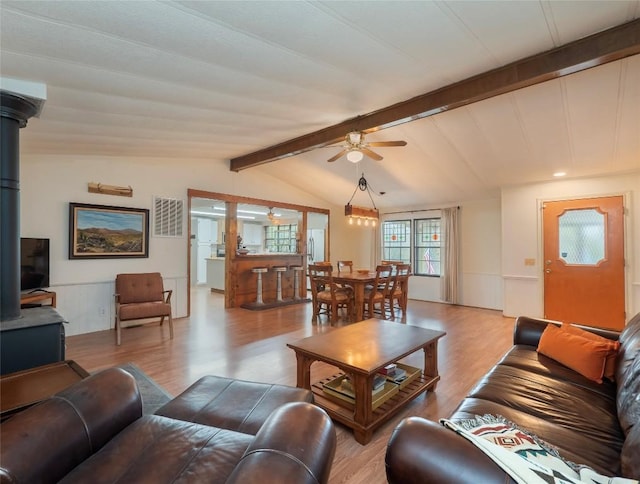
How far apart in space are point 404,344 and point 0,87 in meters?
3.26

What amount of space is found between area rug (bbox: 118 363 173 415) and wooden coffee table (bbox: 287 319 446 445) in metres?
1.12

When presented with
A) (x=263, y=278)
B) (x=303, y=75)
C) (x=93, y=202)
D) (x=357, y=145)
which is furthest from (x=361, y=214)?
(x=93, y=202)

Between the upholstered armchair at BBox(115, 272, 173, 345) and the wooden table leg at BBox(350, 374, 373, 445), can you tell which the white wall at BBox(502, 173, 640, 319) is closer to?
the wooden table leg at BBox(350, 374, 373, 445)

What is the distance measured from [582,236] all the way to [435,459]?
17.6 ft

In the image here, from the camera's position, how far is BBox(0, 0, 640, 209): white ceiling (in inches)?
64.9

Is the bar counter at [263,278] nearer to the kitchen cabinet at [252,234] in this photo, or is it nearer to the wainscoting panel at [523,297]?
the wainscoting panel at [523,297]

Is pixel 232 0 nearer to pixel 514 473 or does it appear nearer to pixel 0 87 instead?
pixel 0 87

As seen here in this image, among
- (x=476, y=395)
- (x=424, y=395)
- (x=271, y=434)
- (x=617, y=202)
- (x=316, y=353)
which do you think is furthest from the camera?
(x=617, y=202)

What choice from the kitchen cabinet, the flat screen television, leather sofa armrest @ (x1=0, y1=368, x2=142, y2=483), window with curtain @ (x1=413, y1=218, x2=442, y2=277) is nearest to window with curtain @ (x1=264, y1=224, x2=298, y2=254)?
the kitchen cabinet

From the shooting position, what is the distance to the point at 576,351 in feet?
6.65

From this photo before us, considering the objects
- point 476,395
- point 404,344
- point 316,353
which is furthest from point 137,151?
point 476,395

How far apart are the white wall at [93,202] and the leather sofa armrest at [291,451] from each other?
4416 millimetres

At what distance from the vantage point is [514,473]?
0.85m

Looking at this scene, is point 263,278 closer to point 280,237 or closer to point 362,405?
point 280,237
